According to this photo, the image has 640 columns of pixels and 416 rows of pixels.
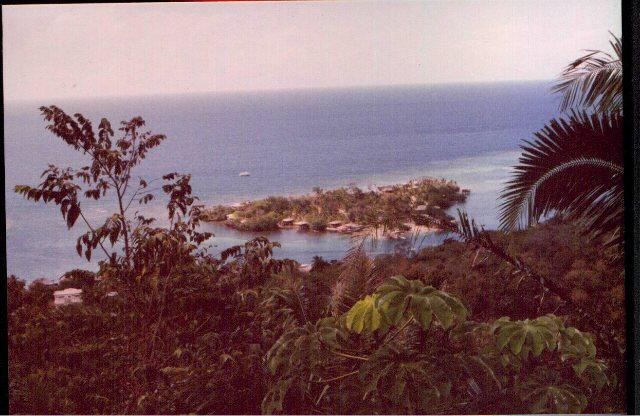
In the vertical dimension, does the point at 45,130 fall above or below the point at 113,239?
above

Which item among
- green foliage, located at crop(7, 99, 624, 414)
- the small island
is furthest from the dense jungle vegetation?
the small island

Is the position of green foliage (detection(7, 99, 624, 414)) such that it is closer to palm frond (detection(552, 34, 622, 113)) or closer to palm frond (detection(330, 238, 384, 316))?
palm frond (detection(330, 238, 384, 316))

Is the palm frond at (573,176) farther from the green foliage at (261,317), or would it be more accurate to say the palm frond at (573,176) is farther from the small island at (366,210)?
the small island at (366,210)

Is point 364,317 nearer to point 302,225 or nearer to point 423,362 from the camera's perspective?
point 423,362

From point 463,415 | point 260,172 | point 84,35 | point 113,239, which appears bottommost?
point 463,415

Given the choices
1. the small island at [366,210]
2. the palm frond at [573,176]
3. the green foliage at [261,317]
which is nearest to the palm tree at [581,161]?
the palm frond at [573,176]

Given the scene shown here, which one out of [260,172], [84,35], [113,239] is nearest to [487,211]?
[260,172]

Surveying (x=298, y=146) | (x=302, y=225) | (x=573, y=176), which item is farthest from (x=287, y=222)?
(x=573, y=176)

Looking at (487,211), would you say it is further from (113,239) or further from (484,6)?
(113,239)
